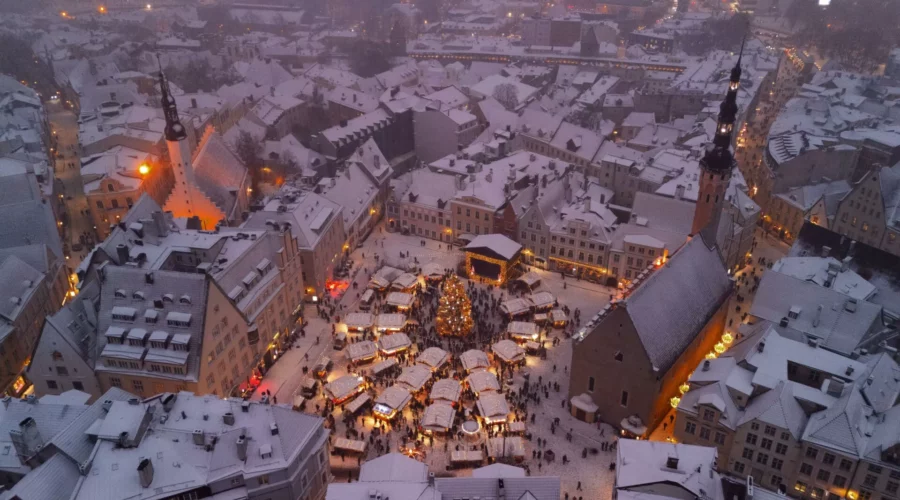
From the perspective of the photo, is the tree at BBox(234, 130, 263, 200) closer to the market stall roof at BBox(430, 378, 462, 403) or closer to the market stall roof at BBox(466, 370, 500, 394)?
the market stall roof at BBox(430, 378, 462, 403)

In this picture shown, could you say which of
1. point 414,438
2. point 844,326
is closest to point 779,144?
point 844,326

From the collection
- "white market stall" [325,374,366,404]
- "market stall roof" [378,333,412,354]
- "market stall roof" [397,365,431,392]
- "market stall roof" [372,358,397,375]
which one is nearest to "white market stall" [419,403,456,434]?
"market stall roof" [397,365,431,392]

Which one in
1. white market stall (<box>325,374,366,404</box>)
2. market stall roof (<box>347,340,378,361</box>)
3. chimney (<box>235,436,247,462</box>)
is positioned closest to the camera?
chimney (<box>235,436,247,462</box>)

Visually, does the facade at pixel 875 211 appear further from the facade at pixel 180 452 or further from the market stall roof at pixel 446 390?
the facade at pixel 180 452

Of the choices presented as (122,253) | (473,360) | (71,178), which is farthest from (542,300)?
(71,178)

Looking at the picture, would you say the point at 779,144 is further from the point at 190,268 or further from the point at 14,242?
the point at 14,242

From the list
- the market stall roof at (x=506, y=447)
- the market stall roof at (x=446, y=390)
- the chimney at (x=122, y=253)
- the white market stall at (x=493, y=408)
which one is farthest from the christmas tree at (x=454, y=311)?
the chimney at (x=122, y=253)

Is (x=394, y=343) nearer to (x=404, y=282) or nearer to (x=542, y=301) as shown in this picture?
(x=404, y=282)
